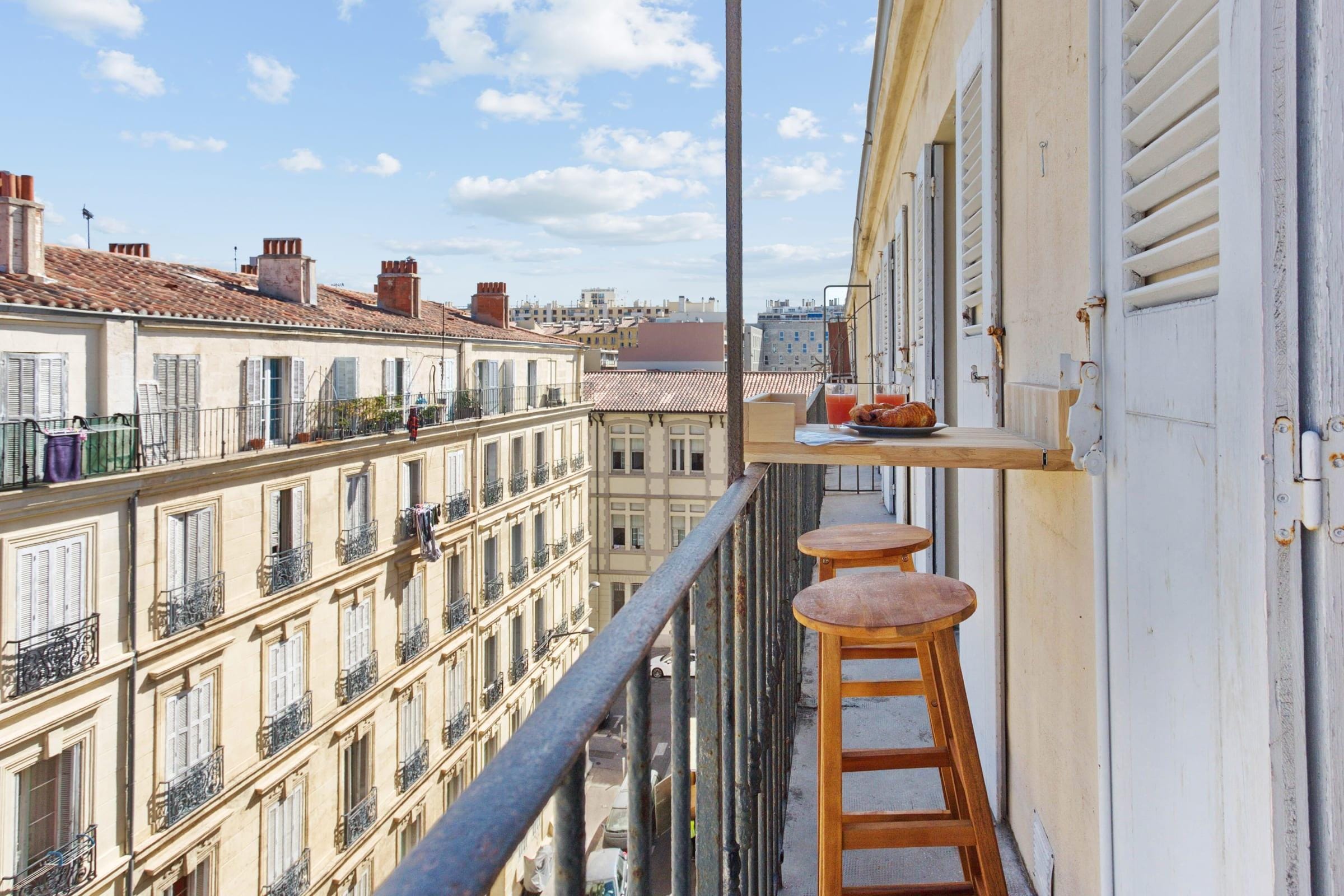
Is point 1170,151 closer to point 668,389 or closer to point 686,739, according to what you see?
point 686,739

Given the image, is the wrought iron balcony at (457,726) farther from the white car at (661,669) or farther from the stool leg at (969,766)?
the stool leg at (969,766)

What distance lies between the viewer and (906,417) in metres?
2.15

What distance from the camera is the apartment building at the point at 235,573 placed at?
1213 centimetres

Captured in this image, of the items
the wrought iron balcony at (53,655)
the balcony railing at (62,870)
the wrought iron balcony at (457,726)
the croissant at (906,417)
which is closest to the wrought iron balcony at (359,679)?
the wrought iron balcony at (457,726)

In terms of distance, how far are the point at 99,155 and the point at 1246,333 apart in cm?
6572

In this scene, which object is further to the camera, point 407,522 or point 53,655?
point 407,522

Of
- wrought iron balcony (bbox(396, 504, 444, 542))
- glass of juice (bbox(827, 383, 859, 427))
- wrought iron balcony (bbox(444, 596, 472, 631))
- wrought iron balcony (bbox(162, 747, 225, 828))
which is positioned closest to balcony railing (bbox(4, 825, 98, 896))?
wrought iron balcony (bbox(162, 747, 225, 828))

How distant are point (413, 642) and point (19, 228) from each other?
1048cm

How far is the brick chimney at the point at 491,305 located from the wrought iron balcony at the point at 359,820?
1469cm

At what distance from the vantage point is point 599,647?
0.68 meters

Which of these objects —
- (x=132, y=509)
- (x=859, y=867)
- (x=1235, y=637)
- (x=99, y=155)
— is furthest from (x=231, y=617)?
(x=99, y=155)

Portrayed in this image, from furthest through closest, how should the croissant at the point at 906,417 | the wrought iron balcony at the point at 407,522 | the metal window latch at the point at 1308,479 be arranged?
1. the wrought iron balcony at the point at 407,522
2. the croissant at the point at 906,417
3. the metal window latch at the point at 1308,479

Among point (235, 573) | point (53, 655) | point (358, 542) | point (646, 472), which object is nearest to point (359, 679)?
point (358, 542)

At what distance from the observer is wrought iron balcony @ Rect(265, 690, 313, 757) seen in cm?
1516
